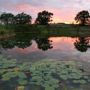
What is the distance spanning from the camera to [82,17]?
7456cm

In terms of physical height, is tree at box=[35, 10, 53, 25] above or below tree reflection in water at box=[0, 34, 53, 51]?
above

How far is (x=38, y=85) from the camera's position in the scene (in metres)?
7.36

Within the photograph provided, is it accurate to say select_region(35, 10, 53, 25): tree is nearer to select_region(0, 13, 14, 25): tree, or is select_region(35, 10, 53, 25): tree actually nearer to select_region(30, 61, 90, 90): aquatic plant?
select_region(0, 13, 14, 25): tree

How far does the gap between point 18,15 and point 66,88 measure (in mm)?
65496

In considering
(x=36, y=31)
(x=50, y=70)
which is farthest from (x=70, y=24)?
(x=50, y=70)

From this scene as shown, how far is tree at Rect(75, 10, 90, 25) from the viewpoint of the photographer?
74.0m

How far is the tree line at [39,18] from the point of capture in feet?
231

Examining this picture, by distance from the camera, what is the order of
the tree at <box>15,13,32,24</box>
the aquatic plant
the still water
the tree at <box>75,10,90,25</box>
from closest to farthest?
the aquatic plant
the still water
the tree at <box>15,13,32,24</box>
the tree at <box>75,10,90,25</box>

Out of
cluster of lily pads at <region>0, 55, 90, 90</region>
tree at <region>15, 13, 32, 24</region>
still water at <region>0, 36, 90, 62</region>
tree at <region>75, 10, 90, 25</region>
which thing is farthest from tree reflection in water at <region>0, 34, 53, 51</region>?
tree at <region>75, 10, 90, 25</region>

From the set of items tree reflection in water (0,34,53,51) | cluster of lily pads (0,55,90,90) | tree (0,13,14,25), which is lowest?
tree reflection in water (0,34,53,51)

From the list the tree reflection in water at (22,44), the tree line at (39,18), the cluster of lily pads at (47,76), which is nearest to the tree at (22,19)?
the tree line at (39,18)

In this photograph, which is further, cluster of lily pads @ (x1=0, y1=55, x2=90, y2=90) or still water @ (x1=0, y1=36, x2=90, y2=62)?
still water @ (x1=0, y1=36, x2=90, y2=62)

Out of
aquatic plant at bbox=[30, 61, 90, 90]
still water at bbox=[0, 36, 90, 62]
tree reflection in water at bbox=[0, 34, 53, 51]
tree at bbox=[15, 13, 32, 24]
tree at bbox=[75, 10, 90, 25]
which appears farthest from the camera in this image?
tree at bbox=[75, 10, 90, 25]

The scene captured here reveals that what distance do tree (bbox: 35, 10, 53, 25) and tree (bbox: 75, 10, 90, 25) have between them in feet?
30.9
